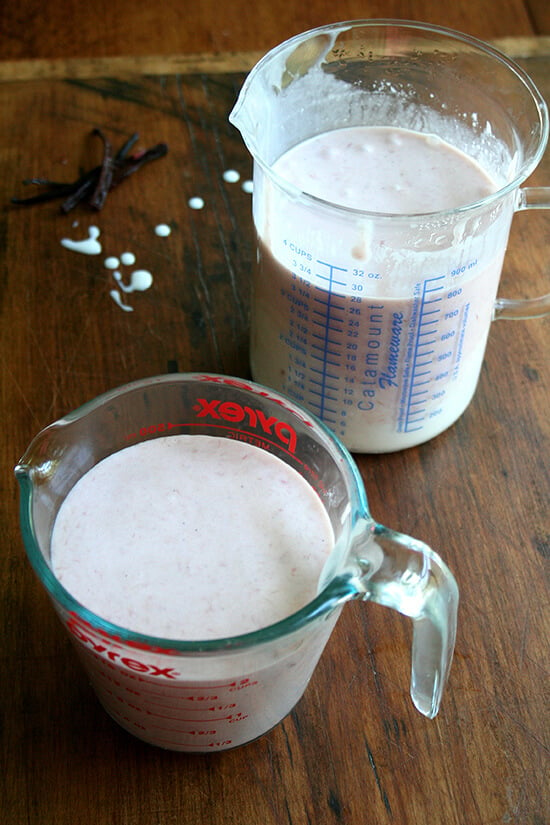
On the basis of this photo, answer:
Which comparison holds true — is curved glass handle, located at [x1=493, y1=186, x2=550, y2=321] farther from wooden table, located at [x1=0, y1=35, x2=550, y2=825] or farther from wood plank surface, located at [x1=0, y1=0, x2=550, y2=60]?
wood plank surface, located at [x1=0, y1=0, x2=550, y2=60]

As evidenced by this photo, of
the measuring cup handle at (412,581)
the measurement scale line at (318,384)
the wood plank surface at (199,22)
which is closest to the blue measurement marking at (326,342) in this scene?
the measurement scale line at (318,384)

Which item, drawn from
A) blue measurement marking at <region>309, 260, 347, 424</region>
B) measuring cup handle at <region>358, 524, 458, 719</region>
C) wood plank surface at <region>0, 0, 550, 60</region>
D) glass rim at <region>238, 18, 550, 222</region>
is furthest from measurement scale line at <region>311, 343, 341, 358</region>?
wood plank surface at <region>0, 0, 550, 60</region>

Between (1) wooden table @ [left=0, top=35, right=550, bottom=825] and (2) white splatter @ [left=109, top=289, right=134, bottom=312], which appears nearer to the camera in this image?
(1) wooden table @ [left=0, top=35, right=550, bottom=825]

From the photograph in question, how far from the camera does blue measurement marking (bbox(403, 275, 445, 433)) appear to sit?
790mm

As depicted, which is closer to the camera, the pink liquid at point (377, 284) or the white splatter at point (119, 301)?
the pink liquid at point (377, 284)

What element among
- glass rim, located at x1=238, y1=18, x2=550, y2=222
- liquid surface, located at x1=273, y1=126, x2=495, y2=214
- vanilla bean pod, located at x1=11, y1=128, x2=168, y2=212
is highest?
glass rim, located at x1=238, y1=18, x2=550, y2=222

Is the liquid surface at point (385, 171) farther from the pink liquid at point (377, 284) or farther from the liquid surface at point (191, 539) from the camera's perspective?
the liquid surface at point (191, 539)

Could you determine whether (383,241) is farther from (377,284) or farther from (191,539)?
(191,539)

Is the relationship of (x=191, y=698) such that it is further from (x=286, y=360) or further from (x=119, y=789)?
(x=286, y=360)

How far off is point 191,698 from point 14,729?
171 mm

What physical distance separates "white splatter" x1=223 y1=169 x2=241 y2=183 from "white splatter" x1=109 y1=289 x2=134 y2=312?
7.7 inches

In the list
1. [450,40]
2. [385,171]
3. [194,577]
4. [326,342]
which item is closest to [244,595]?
[194,577]

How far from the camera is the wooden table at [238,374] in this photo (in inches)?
27.8

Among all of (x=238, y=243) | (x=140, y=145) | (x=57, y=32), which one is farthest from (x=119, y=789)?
(x=57, y=32)
